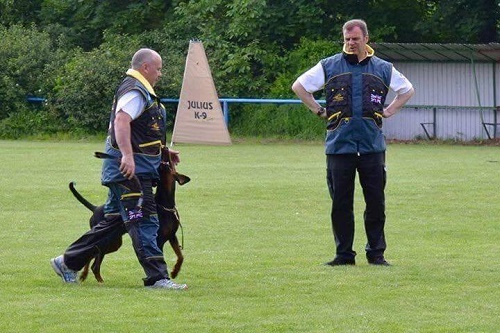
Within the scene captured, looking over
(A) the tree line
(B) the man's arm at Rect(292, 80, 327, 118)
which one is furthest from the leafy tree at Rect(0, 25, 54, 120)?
(B) the man's arm at Rect(292, 80, 327, 118)

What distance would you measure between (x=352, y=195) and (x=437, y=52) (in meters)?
22.0

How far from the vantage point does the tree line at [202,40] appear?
106 ft

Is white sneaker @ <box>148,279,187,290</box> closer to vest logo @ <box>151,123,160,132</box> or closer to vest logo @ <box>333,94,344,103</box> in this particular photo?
vest logo @ <box>151,123,160,132</box>

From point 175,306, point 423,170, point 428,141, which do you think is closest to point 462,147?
point 428,141

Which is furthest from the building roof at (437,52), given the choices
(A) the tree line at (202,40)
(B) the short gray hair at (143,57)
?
(B) the short gray hair at (143,57)

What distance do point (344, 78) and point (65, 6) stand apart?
96.0 ft

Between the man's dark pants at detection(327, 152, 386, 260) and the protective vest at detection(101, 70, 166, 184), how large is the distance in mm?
1812

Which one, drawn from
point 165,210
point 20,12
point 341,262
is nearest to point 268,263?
point 341,262

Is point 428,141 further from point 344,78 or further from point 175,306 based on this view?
point 175,306

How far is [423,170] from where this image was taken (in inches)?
835

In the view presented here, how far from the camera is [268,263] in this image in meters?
10.3

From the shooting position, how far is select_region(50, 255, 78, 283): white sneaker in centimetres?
916

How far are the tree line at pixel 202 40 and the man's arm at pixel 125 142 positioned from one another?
2288 centimetres

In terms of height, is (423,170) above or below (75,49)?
below
